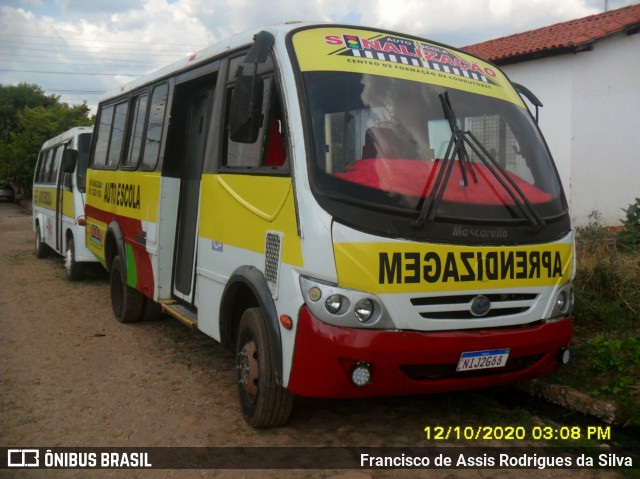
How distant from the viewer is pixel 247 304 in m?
4.62

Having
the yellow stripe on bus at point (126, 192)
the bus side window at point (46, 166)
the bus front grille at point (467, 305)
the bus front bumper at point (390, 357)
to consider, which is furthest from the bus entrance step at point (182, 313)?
the bus side window at point (46, 166)

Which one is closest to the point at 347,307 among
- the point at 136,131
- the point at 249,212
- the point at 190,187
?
the point at 249,212

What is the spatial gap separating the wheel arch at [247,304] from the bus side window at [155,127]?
7.11 ft

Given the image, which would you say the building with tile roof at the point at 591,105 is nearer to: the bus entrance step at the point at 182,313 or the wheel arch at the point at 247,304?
the bus entrance step at the point at 182,313

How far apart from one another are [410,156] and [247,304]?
1593 mm

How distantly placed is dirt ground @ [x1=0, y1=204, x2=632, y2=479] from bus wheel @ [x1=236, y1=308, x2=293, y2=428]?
0.47 feet

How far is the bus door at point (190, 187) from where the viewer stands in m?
5.74

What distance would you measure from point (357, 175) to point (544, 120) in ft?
30.5

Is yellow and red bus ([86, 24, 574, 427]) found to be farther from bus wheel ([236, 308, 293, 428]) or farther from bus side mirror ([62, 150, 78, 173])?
bus side mirror ([62, 150, 78, 173])

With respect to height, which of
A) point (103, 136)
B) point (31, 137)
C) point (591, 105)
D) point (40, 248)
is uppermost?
point (591, 105)

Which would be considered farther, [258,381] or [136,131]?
[136,131]

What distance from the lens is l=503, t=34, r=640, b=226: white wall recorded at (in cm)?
1172

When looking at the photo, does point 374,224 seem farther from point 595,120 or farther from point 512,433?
point 595,120

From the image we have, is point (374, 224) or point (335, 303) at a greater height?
point (374, 224)
